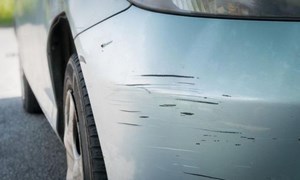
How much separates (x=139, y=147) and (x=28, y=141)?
7.56ft

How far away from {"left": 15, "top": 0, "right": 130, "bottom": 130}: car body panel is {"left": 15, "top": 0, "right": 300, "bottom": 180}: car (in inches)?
4.1

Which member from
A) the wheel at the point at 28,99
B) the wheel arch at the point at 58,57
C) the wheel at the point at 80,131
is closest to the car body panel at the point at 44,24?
the wheel arch at the point at 58,57

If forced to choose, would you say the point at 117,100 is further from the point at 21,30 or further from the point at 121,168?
the point at 21,30

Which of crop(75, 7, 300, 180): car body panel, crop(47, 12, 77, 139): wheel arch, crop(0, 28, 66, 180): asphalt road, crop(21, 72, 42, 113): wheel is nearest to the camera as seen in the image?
crop(75, 7, 300, 180): car body panel

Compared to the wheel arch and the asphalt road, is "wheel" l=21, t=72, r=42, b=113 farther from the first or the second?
the wheel arch

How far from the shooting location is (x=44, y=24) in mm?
2912

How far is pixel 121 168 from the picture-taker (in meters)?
1.86

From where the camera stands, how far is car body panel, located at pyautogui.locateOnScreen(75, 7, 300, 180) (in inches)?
63.4

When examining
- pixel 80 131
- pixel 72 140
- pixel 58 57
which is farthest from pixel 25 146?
pixel 80 131

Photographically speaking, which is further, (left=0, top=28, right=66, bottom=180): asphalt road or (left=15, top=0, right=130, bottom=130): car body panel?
(left=0, top=28, right=66, bottom=180): asphalt road

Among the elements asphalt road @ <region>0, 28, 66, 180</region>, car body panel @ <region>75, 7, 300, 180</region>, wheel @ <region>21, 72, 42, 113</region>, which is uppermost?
car body panel @ <region>75, 7, 300, 180</region>

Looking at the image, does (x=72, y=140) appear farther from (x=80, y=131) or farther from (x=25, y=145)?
(x=25, y=145)

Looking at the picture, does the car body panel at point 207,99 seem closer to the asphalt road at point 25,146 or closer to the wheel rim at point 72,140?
the wheel rim at point 72,140

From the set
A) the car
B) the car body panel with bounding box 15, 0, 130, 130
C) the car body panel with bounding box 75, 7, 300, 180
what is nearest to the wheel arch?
the car body panel with bounding box 15, 0, 130, 130
